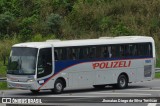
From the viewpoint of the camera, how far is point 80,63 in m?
29.6

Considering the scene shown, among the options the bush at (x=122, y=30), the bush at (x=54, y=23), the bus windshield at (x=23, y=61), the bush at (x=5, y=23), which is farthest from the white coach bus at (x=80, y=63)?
the bush at (x=5, y=23)

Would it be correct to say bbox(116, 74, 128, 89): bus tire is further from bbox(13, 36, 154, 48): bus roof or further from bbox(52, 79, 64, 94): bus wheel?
bbox(52, 79, 64, 94): bus wheel

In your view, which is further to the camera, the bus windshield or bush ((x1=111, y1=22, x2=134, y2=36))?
bush ((x1=111, y1=22, x2=134, y2=36))

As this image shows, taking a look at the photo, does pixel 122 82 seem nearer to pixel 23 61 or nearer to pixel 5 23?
pixel 23 61

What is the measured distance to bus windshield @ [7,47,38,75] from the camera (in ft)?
91.1

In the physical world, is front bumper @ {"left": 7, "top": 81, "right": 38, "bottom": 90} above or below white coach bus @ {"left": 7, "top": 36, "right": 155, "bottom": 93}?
below

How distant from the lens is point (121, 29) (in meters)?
51.6

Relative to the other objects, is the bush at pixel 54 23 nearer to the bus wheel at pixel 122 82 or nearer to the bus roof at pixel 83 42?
the bus roof at pixel 83 42

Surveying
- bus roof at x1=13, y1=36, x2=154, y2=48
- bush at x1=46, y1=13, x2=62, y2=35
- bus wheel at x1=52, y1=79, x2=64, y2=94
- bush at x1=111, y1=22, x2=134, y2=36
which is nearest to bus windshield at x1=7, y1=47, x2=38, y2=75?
bus roof at x1=13, y1=36, x2=154, y2=48

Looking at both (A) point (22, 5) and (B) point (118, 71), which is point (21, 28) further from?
(B) point (118, 71)

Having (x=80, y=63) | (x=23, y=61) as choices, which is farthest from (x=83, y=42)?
(x=23, y=61)

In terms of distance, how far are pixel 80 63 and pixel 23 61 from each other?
128 inches

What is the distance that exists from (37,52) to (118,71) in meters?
5.64

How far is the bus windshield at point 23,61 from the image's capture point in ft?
91.1
